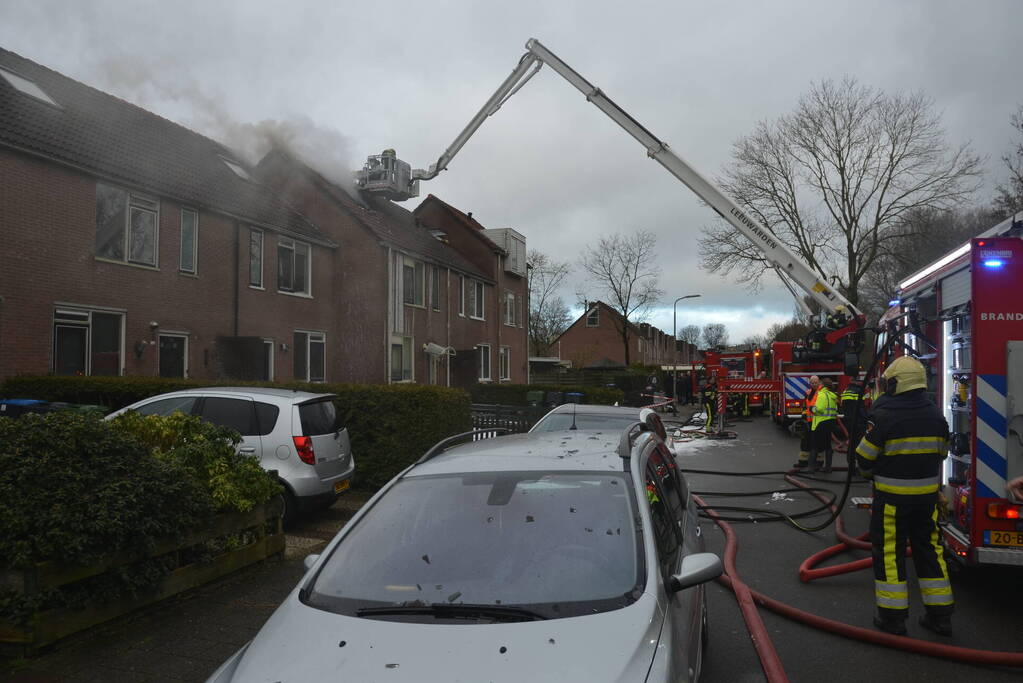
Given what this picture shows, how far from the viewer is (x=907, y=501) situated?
4.87 m

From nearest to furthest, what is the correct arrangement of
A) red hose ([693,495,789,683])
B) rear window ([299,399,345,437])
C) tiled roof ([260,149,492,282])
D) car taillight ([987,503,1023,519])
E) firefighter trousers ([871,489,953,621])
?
red hose ([693,495,789,683])
firefighter trousers ([871,489,953,621])
car taillight ([987,503,1023,519])
rear window ([299,399,345,437])
tiled roof ([260,149,492,282])

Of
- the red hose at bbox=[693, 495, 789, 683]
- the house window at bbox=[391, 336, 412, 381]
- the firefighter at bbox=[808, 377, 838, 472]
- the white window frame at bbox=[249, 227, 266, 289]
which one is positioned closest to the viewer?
the red hose at bbox=[693, 495, 789, 683]

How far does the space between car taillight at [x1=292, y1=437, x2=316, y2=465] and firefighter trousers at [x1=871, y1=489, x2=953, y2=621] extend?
5.37 metres

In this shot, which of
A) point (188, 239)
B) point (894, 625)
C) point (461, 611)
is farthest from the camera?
point (188, 239)

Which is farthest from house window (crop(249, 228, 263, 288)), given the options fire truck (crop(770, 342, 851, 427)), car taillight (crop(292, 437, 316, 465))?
fire truck (crop(770, 342, 851, 427))

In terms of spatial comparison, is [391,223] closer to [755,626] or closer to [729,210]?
[729,210]

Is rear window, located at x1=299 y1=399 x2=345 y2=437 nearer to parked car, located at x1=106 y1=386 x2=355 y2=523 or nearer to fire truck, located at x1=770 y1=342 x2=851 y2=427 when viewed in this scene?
parked car, located at x1=106 y1=386 x2=355 y2=523

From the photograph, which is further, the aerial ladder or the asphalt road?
the aerial ladder

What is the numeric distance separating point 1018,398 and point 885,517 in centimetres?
123

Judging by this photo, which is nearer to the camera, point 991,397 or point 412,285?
point 991,397

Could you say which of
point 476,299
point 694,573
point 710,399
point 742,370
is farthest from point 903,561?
point 476,299

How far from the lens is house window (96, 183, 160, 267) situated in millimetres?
14641

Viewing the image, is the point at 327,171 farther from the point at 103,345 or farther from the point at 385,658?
the point at 385,658

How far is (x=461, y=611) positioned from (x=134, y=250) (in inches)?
589
